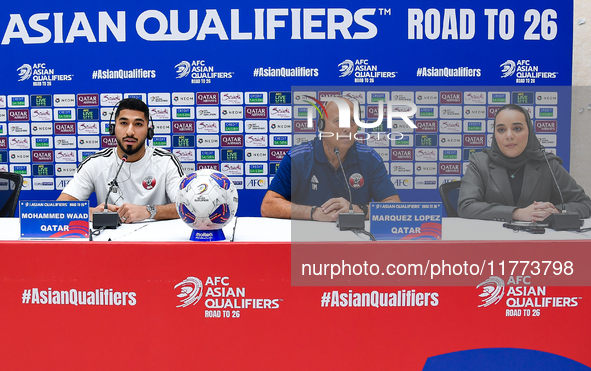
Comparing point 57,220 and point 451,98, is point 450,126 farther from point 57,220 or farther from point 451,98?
point 57,220

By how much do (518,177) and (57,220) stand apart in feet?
5.30

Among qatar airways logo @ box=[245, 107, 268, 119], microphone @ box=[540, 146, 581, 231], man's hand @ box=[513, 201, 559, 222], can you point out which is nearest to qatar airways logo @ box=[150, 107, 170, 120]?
qatar airways logo @ box=[245, 107, 268, 119]

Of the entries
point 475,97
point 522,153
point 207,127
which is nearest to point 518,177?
point 522,153

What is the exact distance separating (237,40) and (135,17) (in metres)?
0.78

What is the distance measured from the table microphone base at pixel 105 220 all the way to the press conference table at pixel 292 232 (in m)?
0.04

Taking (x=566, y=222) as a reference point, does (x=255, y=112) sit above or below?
above

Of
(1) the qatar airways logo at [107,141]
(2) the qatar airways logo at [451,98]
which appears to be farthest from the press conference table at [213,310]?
(1) the qatar airways logo at [107,141]

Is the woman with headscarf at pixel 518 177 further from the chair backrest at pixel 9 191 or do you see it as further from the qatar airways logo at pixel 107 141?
the qatar airways logo at pixel 107 141

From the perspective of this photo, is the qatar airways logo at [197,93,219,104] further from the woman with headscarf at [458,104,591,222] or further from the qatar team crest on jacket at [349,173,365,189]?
the woman with headscarf at [458,104,591,222]

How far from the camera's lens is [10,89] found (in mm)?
2836

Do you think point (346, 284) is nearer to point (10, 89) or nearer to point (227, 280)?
point (227, 280)

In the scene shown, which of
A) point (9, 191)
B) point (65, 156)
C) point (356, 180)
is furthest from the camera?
point (65, 156)

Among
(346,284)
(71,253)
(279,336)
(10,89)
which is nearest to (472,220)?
(346,284)

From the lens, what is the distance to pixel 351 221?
127 centimetres
